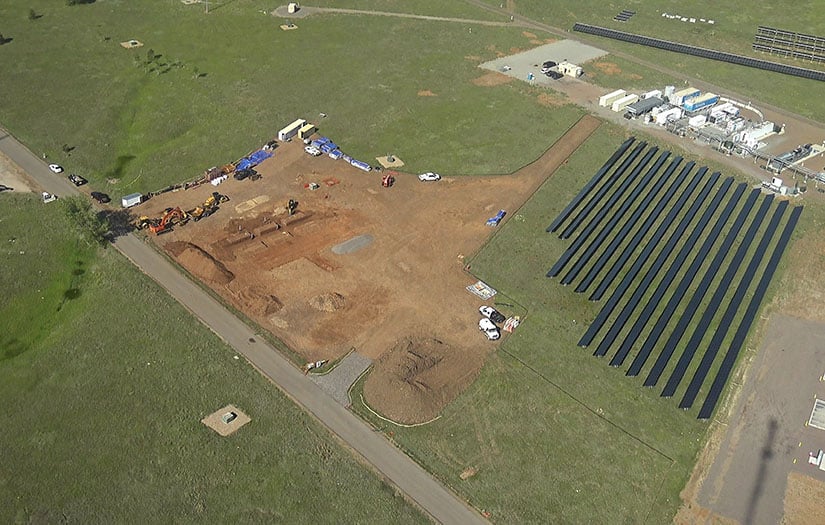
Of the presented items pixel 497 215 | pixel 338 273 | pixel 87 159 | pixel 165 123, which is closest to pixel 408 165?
pixel 497 215

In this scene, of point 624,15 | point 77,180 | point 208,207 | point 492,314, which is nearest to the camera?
point 492,314

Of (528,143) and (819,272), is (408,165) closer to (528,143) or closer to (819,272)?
(528,143)

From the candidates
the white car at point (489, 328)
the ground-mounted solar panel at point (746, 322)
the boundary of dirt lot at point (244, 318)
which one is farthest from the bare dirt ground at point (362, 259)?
the ground-mounted solar panel at point (746, 322)

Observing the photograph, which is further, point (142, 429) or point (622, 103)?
point (622, 103)

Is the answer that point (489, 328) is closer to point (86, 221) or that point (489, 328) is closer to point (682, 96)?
point (86, 221)

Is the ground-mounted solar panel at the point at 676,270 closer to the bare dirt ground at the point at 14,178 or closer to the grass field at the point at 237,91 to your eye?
the grass field at the point at 237,91

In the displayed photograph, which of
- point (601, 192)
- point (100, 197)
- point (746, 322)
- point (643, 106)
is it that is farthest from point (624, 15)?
point (100, 197)

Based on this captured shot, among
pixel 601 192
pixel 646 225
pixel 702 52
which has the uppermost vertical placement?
pixel 702 52

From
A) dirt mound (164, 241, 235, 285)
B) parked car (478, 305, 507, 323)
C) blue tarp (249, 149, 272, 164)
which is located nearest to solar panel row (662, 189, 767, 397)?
parked car (478, 305, 507, 323)
